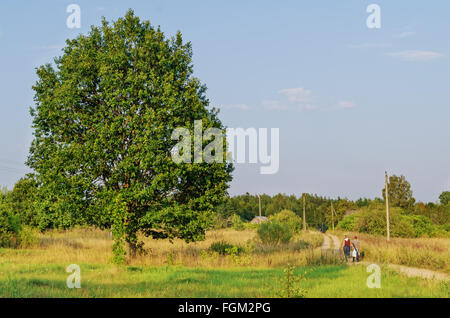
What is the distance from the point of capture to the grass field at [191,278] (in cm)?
1366

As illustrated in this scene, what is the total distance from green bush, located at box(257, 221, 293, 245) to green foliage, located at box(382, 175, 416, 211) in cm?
5315

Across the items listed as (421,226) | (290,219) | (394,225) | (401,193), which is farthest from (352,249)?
(401,193)

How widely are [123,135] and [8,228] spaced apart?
13.2 metres

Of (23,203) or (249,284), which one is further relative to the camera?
(23,203)

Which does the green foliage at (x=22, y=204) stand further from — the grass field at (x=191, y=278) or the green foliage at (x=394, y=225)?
the green foliage at (x=394, y=225)

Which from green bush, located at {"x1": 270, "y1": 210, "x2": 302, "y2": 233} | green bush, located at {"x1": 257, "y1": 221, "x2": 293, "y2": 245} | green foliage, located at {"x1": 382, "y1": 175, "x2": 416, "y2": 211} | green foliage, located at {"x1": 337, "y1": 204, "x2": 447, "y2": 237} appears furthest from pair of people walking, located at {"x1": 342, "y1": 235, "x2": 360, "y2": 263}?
green foliage, located at {"x1": 382, "y1": 175, "x2": 416, "y2": 211}

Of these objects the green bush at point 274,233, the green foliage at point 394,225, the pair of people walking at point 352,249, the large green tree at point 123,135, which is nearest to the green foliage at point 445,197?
the green foliage at point 394,225

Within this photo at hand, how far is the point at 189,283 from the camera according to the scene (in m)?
15.9

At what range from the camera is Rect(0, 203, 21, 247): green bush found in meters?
29.5

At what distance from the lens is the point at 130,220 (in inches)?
894
